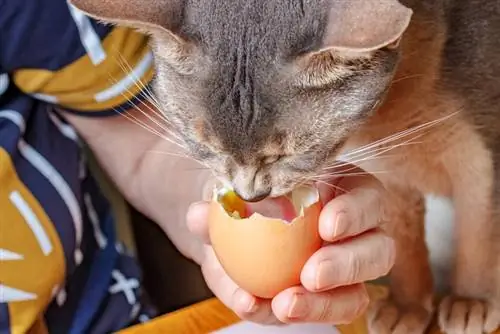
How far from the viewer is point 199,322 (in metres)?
1.03

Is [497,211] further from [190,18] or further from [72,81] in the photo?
[72,81]

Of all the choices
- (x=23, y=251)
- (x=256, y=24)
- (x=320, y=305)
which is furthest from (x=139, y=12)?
(x=23, y=251)

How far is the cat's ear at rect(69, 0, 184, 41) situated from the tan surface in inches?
14.1

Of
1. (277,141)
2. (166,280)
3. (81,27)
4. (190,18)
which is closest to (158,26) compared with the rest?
(190,18)

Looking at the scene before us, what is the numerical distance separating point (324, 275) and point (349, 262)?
41 mm

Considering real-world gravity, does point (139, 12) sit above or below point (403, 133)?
above

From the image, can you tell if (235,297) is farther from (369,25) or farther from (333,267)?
(369,25)

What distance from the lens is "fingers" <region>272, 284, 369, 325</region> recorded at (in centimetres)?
82

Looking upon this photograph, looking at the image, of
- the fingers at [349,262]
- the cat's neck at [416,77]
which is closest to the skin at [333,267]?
the fingers at [349,262]

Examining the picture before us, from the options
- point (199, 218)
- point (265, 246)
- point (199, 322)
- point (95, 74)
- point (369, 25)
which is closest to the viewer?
point (369, 25)

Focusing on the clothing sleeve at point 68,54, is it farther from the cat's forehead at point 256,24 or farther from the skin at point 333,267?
the cat's forehead at point 256,24

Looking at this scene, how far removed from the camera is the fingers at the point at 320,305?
82 cm

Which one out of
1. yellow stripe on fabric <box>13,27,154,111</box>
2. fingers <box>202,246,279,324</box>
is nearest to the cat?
fingers <box>202,246,279,324</box>

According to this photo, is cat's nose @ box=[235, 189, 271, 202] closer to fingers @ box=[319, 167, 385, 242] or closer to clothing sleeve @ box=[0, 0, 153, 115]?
fingers @ box=[319, 167, 385, 242]
